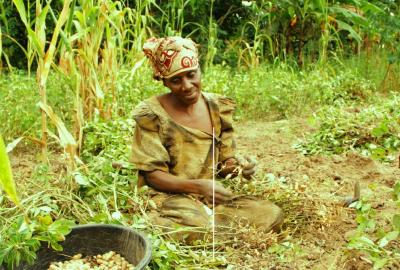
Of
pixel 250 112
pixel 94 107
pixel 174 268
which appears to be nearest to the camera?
pixel 174 268

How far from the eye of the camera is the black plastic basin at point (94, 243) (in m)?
2.06

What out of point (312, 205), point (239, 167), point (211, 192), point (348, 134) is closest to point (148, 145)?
point (211, 192)

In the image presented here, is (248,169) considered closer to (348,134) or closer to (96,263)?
(96,263)

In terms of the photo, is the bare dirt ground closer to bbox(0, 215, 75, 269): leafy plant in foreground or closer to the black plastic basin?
the black plastic basin

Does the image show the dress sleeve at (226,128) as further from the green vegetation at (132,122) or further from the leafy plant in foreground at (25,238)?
the leafy plant in foreground at (25,238)

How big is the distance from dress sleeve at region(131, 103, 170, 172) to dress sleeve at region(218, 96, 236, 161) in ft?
1.13

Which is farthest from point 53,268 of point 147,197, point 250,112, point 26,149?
point 250,112

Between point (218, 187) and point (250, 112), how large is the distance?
2.84 meters

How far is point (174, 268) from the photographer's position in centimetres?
216

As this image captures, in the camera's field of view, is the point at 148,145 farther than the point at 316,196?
No

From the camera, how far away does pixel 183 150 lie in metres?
2.67

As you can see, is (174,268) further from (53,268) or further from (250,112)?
(250,112)

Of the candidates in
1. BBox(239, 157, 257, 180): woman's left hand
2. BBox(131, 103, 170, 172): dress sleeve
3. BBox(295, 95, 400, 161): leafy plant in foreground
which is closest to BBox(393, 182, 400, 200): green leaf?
BBox(239, 157, 257, 180): woman's left hand

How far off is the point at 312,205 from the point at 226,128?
566 mm
